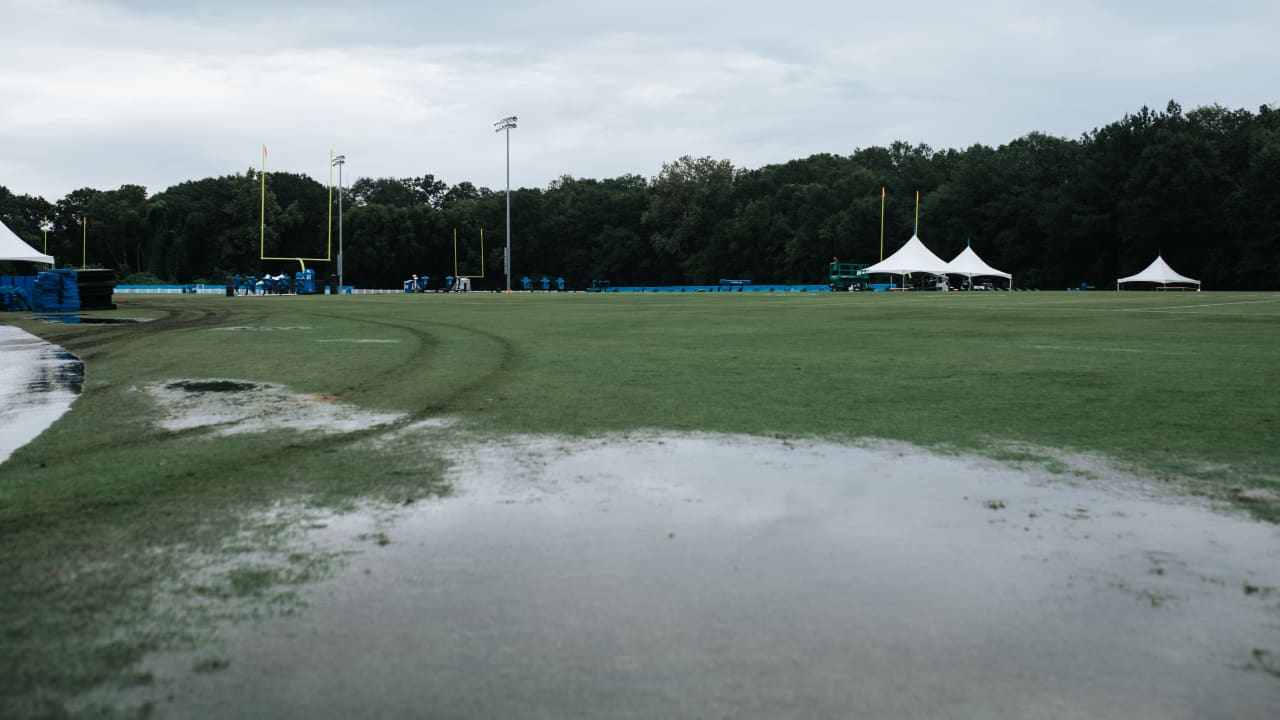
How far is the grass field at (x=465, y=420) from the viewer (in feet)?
9.31

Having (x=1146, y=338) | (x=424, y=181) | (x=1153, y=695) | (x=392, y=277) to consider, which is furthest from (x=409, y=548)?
(x=424, y=181)

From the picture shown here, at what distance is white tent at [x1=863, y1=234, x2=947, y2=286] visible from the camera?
5781 centimetres

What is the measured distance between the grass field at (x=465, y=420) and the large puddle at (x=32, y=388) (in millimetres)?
224

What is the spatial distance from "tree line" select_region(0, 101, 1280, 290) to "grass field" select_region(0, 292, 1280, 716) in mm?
64976

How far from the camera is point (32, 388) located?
8305 millimetres

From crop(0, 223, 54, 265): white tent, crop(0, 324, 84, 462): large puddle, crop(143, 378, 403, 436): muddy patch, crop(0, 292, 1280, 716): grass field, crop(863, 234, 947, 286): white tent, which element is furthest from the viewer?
crop(863, 234, 947, 286): white tent

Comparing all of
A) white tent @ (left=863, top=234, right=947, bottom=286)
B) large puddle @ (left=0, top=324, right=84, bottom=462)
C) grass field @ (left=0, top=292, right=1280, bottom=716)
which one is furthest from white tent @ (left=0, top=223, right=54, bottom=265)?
white tent @ (left=863, top=234, right=947, bottom=286)

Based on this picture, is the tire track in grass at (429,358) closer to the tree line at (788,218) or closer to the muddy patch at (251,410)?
the muddy patch at (251,410)

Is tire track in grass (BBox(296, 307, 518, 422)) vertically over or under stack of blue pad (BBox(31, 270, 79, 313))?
under

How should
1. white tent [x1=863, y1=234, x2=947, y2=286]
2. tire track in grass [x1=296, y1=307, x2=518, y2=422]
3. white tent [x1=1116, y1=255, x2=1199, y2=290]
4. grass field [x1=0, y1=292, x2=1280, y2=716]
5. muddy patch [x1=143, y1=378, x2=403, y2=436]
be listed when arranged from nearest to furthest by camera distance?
1. grass field [x1=0, y1=292, x2=1280, y2=716]
2. muddy patch [x1=143, y1=378, x2=403, y2=436]
3. tire track in grass [x1=296, y1=307, x2=518, y2=422]
4. white tent [x1=863, y1=234, x2=947, y2=286]
5. white tent [x1=1116, y1=255, x2=1199, y2=290]

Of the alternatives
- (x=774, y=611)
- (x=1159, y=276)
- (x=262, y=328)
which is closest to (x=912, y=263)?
(x=1159, y=276)

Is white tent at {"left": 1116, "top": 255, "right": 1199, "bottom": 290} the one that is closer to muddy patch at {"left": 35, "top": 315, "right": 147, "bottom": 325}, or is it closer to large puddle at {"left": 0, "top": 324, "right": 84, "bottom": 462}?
muddy patch at {"left": 35, "top": 315, "right": 147, "bottom": 325}

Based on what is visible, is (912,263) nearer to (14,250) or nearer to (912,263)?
(912,263)

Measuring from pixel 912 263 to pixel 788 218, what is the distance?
37734 millimetres
